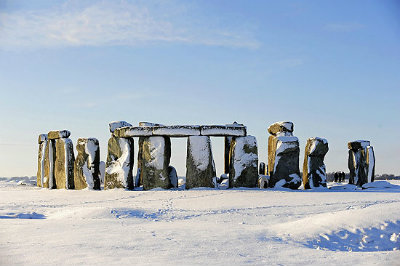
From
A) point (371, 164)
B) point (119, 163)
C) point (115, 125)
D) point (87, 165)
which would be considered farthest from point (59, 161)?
point (371, 164)

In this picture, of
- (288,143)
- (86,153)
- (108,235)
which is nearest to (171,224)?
(108,235)

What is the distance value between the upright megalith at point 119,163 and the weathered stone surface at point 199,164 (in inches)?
70.5

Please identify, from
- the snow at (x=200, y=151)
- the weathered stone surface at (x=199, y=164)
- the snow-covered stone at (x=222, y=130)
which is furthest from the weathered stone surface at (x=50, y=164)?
the snow-covered stone at (x=222, y=130)

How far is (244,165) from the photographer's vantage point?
11898 millimetres

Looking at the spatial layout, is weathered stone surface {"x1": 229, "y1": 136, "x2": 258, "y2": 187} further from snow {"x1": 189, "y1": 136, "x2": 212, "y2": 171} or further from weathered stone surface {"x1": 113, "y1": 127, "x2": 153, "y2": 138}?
weathered stone surface {"x1": 113, "y1": 127, "x2": 153, "y2": 138}

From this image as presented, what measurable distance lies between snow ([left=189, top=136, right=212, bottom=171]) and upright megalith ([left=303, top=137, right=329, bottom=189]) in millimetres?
3005

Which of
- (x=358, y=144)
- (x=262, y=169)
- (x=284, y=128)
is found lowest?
(x=262, y=169)

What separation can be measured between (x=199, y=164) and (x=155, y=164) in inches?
48.2

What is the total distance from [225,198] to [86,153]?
5676mm

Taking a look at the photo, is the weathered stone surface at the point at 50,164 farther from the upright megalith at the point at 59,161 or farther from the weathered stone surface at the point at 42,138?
the weathered stone surface at the point at 42,138

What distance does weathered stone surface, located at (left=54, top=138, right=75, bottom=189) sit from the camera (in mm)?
13891

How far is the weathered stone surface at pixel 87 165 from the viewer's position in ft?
43.2

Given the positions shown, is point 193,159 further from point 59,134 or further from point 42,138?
point 42,138

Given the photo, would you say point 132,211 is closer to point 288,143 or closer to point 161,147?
point 161,147
